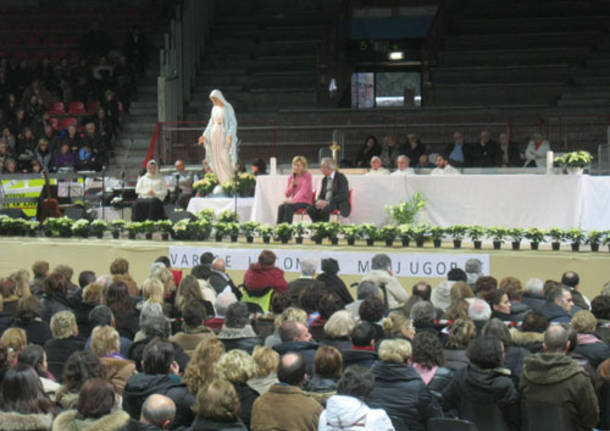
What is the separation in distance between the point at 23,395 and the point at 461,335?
284 centimetres

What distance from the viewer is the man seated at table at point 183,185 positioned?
16.3 meters

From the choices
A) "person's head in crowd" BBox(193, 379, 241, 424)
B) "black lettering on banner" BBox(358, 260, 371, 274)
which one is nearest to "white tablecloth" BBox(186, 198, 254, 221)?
"black lettering on banner" BBox(358, 260, 371, 274)

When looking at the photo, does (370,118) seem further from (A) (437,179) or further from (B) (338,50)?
(A) (437,179)

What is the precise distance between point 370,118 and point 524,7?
21.0ft

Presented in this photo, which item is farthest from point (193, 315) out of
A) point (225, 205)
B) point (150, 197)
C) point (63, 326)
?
point (150, 197)

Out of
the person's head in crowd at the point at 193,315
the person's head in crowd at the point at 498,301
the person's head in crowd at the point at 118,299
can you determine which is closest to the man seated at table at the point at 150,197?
Answer: the person's head in crowd at the point at 118,299

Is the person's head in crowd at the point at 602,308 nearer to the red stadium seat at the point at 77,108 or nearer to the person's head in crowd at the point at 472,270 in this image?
the person's head in crowd at the point at 472,270

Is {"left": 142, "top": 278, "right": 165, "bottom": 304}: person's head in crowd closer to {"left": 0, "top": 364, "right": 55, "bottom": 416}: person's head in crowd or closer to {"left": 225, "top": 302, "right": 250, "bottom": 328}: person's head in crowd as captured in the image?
{"left": 225, "top": 302, "right": 250, "bottom": 328}: person's head in crowd

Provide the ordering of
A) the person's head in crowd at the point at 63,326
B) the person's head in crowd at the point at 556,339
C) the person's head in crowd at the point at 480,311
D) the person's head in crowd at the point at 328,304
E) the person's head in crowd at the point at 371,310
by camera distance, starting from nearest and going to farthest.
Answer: the person's head in crowd at the point at 556,339, the person's head in crowd at the point at 63,326, the person's head in crowd at the point at 371,310, the person's head in crowd at the point at 480,311, the person's head in crowd at the point at 328,304

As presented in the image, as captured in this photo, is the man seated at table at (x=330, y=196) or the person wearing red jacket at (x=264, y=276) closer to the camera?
the person wearing red jacket at (x=264, y=276)

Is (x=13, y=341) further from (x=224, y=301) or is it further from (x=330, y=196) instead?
(x=330, y=196)

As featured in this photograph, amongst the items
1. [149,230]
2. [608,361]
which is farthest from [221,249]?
[608,361]

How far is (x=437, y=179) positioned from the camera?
12.9 m

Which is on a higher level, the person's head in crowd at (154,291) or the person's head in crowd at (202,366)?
the person's head in crowd at (154,291)
